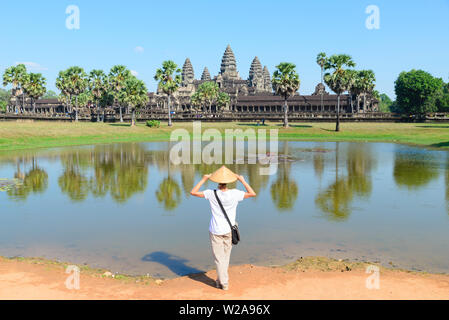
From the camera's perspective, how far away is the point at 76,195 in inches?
695

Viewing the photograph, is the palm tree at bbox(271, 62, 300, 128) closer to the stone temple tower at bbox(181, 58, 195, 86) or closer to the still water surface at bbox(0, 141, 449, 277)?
the still water surface at bbox(0, 141, 449, 277)

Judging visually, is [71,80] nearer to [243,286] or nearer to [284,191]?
[284,191]

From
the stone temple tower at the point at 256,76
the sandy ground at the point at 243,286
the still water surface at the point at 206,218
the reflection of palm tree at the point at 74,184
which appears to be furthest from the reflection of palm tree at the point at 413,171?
the stone temple tower at the point at 256,76

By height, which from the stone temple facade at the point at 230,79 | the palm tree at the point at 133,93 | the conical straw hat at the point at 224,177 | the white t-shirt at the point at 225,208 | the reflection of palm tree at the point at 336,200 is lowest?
the reflection of palm tree at the point at 336,200

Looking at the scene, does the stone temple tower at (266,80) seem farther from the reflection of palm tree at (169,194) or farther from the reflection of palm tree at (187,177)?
the reflection of palm tree at (169,194)

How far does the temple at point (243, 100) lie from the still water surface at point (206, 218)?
69966 mm

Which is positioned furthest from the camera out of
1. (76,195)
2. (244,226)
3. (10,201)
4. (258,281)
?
(76,195)

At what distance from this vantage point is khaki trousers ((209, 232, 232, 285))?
Result: 24.7 feet

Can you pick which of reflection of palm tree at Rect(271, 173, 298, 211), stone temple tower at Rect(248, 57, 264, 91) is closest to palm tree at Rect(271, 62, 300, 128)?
reflection of palm tree at Rect(271, 173, 298, 211)

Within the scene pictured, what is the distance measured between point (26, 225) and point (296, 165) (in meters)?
18.9

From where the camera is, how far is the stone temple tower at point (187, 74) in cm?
18312

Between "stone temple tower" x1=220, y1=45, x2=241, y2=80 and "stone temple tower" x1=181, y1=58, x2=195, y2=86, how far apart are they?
14967 mm
